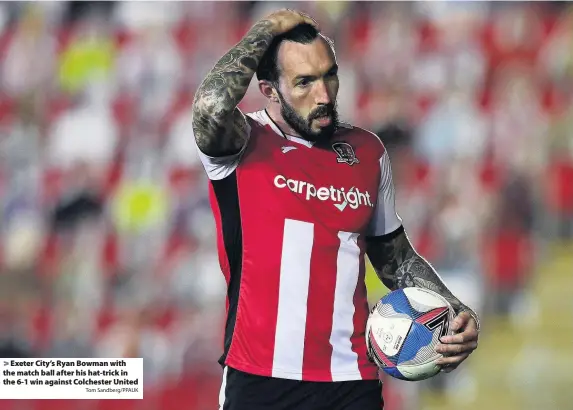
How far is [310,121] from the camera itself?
2537mm

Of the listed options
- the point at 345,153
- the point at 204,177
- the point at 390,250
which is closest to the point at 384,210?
the point at 390,250

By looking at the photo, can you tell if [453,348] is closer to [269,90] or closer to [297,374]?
[297,374]

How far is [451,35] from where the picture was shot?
5602 mm

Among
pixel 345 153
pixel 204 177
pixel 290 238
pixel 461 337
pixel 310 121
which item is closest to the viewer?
pixel 461 337

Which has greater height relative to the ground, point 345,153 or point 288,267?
point 345,153

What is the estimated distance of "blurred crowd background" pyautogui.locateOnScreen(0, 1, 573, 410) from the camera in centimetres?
525

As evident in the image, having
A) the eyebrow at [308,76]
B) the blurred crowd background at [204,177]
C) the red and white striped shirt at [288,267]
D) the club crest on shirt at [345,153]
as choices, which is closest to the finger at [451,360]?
the red and white striped shirt at [288,267]

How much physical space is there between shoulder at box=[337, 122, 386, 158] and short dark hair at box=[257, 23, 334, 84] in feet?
0.97

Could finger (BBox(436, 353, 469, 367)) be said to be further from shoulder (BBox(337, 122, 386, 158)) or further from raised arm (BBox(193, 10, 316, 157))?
raised arm (BBox(193, 10, 316, 157))

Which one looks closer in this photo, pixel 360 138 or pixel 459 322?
pixel 459 322

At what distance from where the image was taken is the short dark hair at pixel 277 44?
259 cm

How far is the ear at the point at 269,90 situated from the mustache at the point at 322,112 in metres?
0.18

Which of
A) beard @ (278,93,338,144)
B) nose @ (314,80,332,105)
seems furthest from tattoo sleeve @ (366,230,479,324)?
nose @ (314,80,332,105)

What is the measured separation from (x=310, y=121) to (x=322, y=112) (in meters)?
0.05
